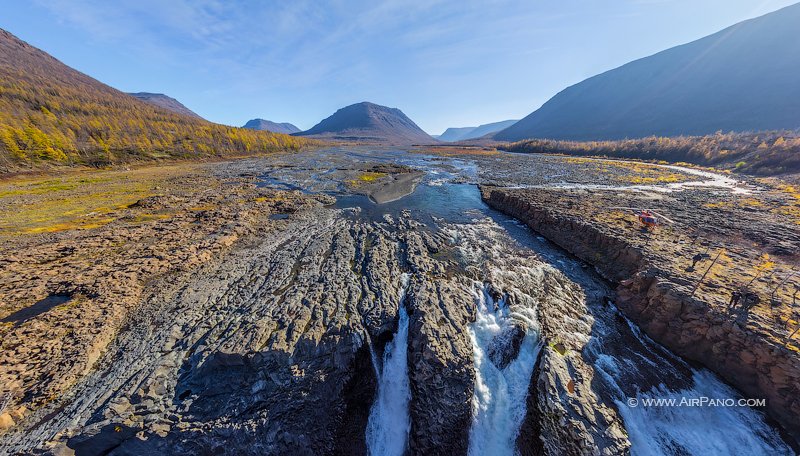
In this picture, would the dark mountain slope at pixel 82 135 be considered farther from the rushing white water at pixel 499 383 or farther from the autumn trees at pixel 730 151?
the autumn trees at pixel 730 151

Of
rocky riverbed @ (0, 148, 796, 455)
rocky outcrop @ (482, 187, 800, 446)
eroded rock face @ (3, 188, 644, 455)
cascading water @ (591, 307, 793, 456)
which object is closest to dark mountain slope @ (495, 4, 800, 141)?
rocky outcrop @ (482, 187, 800, 446)

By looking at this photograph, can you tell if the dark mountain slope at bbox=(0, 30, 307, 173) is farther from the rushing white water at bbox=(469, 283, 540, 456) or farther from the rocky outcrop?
the rocky outcrop

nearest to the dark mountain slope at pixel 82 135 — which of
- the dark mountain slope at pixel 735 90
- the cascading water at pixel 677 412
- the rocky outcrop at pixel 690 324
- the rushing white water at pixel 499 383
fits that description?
the rushing white water at pixel 499 383

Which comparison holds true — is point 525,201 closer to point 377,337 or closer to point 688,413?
point 688,413

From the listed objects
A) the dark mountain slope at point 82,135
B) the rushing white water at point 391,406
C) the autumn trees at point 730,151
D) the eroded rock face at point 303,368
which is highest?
the dark mountain slope at point 82,135

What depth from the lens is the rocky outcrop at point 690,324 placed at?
9938 millimetres

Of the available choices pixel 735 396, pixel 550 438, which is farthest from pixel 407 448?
pixel 735 396

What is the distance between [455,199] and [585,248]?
64.2ft

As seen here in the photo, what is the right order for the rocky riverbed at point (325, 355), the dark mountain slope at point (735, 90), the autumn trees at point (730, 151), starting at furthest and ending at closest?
the dark mountain slope at point (735, 90)
the autumn trees at point (730, 151)
the rocky riverbed at point (325, 355)

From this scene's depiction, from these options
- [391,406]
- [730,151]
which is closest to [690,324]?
[391,406]

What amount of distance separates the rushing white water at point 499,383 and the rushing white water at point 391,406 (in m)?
2.87

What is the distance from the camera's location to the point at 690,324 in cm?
1247

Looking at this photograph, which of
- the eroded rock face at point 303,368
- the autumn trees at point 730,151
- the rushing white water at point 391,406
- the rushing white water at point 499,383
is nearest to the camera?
the eroded rock face at point 303,368

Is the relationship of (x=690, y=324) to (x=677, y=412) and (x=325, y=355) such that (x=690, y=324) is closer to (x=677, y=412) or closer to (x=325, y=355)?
(x=677, y=412)
